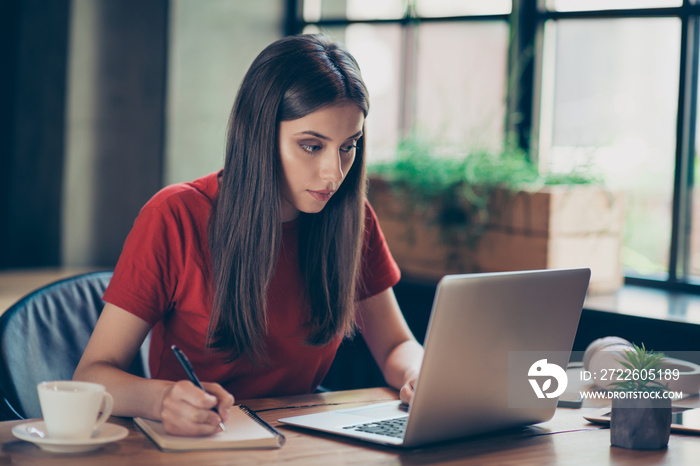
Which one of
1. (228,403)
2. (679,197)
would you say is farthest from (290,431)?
(679,197)

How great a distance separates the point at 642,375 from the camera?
1.29 m

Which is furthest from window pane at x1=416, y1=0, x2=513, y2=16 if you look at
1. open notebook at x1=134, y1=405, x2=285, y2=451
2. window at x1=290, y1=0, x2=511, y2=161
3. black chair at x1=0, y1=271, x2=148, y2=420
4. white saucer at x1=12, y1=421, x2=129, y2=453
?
white saucer at x1=12, y1=421, x2=129, y2=453

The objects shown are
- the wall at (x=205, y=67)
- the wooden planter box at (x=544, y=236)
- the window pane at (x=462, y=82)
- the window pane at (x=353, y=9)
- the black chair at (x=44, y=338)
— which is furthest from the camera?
the wall at (x=205, y=67)

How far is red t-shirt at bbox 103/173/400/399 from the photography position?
1.46m

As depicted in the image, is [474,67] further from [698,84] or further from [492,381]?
[492,381]

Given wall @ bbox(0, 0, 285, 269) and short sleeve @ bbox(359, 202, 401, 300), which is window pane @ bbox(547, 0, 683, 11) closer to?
short sleeve @ bbox(359, 202, 401, 300)

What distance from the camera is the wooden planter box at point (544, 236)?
2.37 metres

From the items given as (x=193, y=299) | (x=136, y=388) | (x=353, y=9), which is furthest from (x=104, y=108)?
(x=136, y=388)

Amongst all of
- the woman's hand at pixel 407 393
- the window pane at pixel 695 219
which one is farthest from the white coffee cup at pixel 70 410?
the window pane at pixel 695 219

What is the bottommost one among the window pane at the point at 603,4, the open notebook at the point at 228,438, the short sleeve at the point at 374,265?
the open notebook at the point at 228,438

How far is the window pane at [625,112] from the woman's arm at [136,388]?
5.05ft

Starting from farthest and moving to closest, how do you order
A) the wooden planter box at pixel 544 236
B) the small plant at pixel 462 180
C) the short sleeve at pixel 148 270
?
the small plant at pixel 462 180, the wooden planter box at pixel 544 236, the short sleeve at pixel 148 270

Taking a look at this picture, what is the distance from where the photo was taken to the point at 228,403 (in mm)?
1180

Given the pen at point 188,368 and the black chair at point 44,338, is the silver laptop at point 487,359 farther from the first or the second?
the black chair at point 44,338
